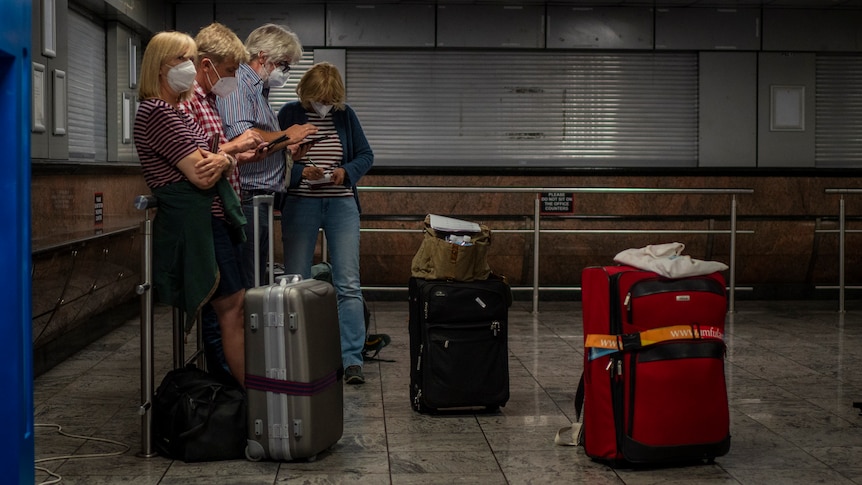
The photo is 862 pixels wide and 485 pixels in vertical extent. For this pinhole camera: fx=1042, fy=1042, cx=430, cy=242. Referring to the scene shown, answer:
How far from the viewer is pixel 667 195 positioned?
896cm

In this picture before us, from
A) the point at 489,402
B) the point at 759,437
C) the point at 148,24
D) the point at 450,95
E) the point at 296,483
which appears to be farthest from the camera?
the point at 450,95

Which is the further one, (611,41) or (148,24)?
(611,41)

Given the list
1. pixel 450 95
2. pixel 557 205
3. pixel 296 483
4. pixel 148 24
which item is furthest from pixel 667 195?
pixel 296 483

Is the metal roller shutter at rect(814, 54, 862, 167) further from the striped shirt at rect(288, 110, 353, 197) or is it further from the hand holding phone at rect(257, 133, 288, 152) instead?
the hand holding phone at rect(257, 133, 288, 152)

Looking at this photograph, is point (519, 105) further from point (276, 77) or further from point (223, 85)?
point (223, 85)

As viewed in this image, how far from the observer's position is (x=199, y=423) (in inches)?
142

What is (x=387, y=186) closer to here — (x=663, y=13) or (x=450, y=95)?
(x=450, y=95)

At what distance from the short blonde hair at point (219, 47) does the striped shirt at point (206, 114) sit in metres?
0.13

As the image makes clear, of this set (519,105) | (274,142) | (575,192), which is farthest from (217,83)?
(519,105)

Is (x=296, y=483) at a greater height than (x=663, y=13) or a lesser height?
lesser

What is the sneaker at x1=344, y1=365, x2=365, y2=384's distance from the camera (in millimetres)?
5004

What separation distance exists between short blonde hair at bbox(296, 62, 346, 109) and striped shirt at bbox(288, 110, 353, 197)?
0.13m

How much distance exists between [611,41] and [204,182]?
6.63 metres

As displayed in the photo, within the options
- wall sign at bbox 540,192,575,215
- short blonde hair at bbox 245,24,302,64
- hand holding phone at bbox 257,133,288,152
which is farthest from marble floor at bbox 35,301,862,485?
wall sign at bbox 540,192,575,215
